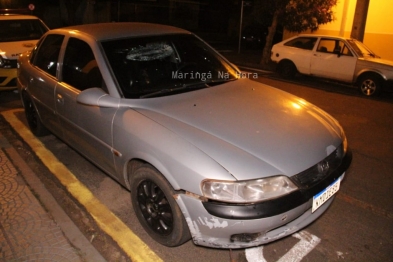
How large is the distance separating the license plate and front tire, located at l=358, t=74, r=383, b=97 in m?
6.51

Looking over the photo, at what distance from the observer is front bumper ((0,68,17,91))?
6491mm

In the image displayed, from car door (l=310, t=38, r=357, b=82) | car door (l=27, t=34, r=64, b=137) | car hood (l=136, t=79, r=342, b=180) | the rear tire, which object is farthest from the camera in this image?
car door (l=310, t=38, r=357, b=82)

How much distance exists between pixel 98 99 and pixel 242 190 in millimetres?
1534

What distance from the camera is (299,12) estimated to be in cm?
1145

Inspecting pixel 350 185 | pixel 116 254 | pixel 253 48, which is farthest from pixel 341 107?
pixel 253 48

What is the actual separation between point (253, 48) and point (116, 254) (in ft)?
57.3

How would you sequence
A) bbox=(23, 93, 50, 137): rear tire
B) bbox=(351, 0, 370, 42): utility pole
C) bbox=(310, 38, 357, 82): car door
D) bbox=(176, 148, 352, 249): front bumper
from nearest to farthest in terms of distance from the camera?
1. bbox=(176, 148, 352, 249): front bumper
2. bbox=(23, 93, 50, 137): rear tire
3. bbox=(310, 38, 357, 82): car door
4. bbox=(351, 0, 370, 42): utility pole

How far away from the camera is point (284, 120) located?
2.89 m

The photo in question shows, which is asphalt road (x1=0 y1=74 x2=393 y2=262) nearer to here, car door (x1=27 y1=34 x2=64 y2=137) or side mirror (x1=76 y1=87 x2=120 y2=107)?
car door (x1=27 y1=34 x2=64 y2=137)

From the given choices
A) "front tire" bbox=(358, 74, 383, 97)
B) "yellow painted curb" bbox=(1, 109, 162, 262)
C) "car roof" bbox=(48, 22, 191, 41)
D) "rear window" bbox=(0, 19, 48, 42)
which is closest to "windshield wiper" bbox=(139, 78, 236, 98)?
"car roof" bbox=(48, 22, 191, 41)

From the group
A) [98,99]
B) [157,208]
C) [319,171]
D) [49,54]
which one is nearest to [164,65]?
[98,99]

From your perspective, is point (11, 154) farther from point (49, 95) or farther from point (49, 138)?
point (49, 95)

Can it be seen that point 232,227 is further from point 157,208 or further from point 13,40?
point 13,40

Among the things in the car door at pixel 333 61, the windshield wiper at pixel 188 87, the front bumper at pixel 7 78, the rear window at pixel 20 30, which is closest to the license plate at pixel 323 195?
the windshield wiper at pixel 188 87
